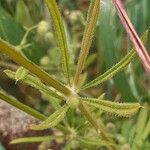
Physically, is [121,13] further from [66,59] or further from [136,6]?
[136,6]

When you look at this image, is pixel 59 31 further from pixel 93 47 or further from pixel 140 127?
pixel 93 47

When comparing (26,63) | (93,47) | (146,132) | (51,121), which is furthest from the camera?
(93,47)

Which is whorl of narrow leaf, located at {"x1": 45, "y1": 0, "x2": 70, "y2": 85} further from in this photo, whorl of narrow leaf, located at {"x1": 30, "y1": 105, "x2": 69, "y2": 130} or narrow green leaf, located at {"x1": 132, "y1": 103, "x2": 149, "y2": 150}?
narrow green leaf, located at {"x1": 132, "y1": 103, "x2": 149, "y2": 150}

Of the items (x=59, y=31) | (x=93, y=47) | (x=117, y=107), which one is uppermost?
(x=93, y=47)

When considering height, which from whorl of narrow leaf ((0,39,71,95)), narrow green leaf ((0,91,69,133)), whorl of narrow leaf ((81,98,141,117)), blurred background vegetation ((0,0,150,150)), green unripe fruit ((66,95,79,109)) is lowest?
whorl of narrow leaf ((81,98,141,117))

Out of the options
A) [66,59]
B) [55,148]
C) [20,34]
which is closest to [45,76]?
[66,59]


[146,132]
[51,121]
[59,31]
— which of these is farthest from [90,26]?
[146,132]

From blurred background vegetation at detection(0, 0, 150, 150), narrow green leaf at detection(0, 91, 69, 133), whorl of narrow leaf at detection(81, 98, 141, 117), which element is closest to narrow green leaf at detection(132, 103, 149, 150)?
blurred background vegetation at detection(0, 0, 150, 150)
